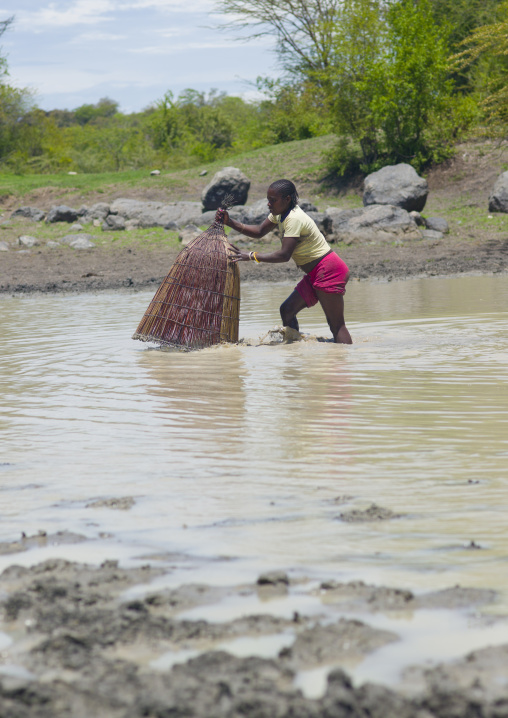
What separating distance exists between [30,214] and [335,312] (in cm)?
1730

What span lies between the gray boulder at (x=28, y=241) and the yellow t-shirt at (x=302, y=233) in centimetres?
1313

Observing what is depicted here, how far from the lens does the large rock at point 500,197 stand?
61.3 feet

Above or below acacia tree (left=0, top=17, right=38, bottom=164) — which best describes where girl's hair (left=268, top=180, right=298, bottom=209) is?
below

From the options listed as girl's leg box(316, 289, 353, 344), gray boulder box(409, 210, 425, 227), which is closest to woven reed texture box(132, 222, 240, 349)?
girl's leg box(316, 289, 353, 344)

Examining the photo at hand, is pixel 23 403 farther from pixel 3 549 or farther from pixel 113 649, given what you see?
pixel 113 649

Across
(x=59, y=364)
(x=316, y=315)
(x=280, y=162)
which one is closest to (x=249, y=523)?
(x=59, y=364)

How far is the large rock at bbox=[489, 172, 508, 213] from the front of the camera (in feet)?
61.3

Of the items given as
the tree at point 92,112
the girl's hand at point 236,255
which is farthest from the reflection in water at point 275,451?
the tree at point 92,112

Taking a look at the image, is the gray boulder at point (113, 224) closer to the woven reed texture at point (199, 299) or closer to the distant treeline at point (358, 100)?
the distant treeline at point (358, 100)

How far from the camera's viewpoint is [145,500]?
123 inches

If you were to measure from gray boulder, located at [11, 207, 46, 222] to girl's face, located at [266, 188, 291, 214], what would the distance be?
16830mm

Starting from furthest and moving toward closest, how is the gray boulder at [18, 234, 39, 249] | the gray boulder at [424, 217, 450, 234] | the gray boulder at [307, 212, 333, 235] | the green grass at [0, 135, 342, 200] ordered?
the green grass at [0, 135, 342, 200] → the gray boulder at [18, 234, 39, 249] → the gray boulder at [424, 217, 450, 234] → the gray boulder at [307, 212, 333, 235]

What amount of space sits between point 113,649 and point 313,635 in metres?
0.50

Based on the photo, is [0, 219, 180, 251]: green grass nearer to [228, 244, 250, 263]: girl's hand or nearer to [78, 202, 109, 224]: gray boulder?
[78, 202, 109, 224]: gray boulder
